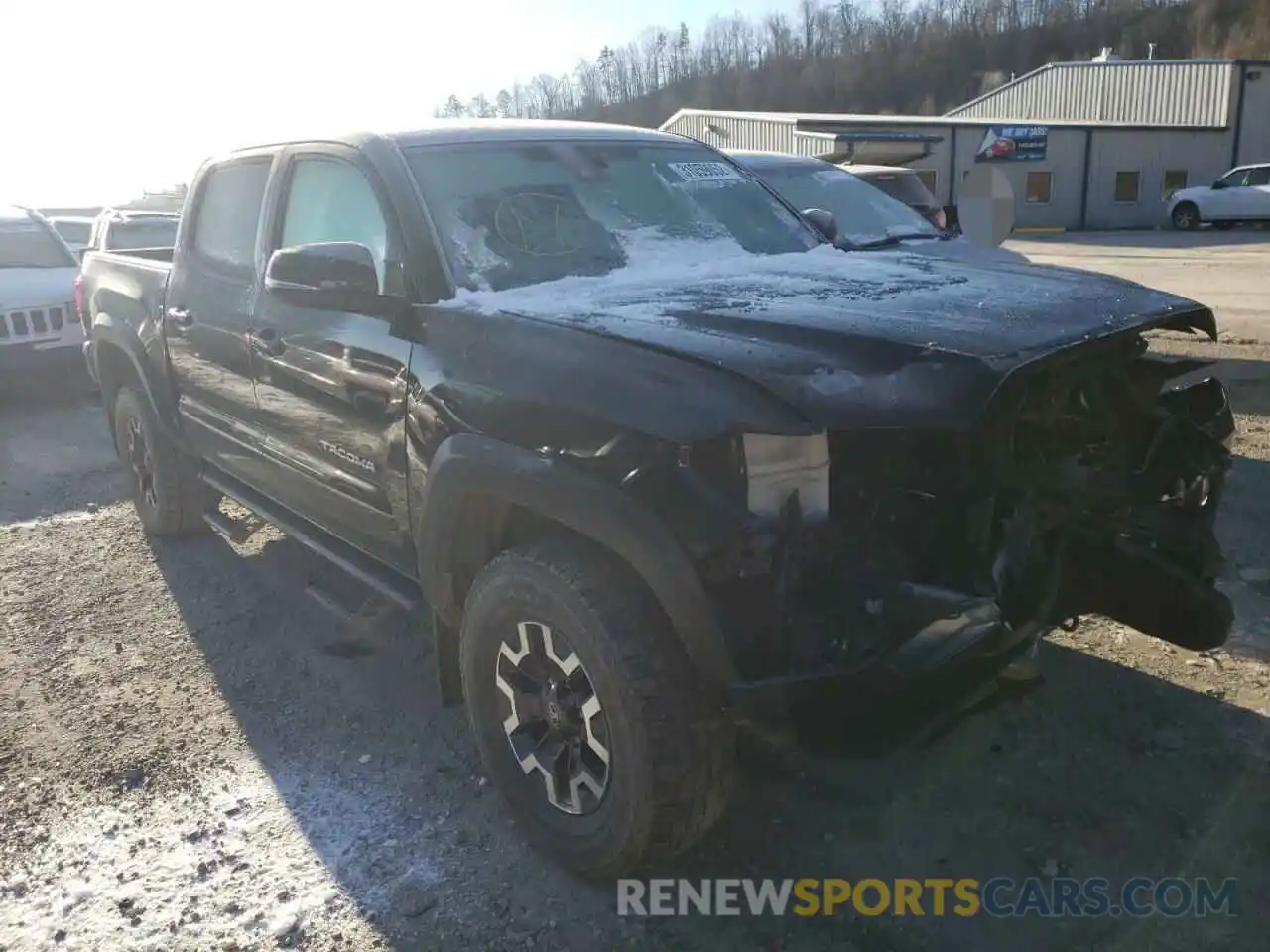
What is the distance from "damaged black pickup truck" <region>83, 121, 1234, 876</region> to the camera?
2.38 metres

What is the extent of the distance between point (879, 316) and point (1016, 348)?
38cm

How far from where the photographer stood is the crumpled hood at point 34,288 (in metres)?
9.40

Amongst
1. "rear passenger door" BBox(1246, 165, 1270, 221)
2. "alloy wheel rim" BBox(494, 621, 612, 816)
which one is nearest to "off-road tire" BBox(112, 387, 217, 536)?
"alloy wheel rim" BBox(494, 621, 612, 816)

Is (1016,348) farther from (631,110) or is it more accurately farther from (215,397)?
(631,110)

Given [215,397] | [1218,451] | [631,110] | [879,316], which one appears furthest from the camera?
[631,110]

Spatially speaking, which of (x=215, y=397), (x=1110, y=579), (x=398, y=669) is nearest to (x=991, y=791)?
(x=1110, y=579)

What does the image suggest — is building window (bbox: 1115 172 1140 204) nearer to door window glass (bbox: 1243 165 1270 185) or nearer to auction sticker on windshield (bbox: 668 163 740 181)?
door window glass (bbox: 1243 165 1270 185)

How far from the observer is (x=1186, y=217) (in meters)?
29.9

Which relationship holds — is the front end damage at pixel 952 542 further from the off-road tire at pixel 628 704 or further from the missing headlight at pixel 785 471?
the off-road tire at pixel 628 704

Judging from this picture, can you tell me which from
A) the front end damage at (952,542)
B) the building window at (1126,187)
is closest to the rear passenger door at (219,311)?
the front end damage at (952,542)

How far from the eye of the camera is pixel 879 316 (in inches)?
109

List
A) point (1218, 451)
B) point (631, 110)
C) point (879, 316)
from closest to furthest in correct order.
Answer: point (879, 316) < point (1218, 451) < point (631, 110)

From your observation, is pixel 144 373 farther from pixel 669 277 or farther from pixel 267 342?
pixel 669 277

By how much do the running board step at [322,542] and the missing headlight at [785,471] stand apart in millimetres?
1430
